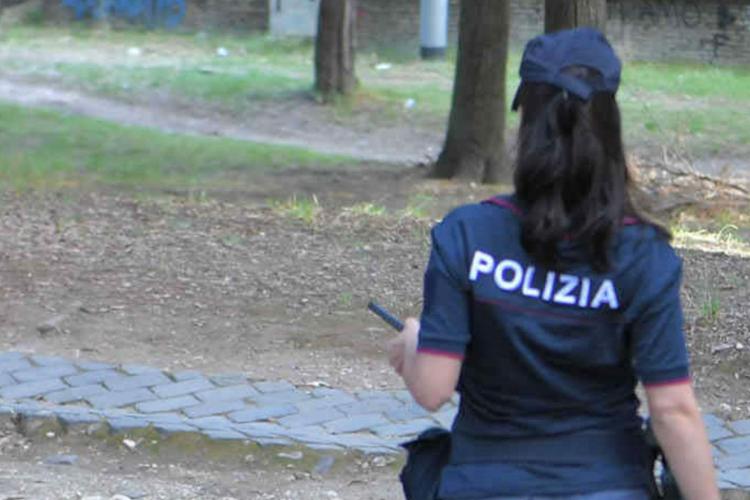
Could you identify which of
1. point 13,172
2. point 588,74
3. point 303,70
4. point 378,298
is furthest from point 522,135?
point 303,70

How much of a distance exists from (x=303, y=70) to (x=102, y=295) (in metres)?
18.0

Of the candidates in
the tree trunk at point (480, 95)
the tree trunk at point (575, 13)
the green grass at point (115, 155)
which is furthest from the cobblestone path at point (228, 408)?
the tree trunk at point (480, 95)

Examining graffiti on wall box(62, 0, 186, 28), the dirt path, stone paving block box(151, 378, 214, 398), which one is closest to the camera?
stone paving block box(151, 378, 214, 398)

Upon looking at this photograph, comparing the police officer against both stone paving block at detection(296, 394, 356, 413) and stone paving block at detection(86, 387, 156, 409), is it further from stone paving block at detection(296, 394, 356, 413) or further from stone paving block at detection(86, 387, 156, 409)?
stone paving block at detection(86, 387, 156, 409)

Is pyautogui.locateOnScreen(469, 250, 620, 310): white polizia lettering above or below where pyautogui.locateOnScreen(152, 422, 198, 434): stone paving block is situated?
above

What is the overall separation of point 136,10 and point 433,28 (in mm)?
8251

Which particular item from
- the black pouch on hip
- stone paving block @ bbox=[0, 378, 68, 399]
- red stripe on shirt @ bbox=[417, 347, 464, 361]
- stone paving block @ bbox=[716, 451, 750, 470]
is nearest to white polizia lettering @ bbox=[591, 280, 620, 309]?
red stripe on shirt @ bbox=[417, 347, 464, 361]

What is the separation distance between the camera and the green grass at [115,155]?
14625 mm

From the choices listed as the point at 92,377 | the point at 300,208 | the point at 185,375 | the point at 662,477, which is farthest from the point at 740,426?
the point at 300,208

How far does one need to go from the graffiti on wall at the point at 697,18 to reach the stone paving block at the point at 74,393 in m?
24.1

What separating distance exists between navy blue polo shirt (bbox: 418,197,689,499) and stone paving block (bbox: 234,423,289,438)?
10.8 ft

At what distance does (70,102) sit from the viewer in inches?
869

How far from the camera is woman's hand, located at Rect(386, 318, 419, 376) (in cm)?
287

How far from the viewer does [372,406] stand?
6531mm
